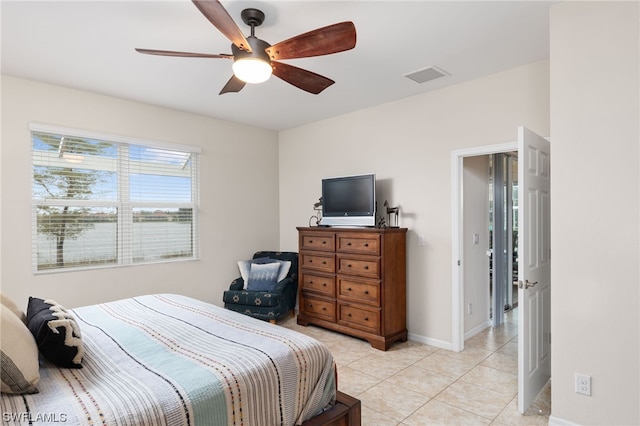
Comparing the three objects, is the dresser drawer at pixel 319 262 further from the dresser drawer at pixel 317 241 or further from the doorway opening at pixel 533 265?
the doorway opening at pixel 533 265

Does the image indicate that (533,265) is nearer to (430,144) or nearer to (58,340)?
(430,144)

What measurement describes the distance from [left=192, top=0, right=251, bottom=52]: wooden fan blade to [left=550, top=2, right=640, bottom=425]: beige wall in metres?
1.95

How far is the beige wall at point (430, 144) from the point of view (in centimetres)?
324

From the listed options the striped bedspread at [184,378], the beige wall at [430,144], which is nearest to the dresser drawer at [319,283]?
the beige wall at [430,144]

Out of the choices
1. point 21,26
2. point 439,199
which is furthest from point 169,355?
point 439,199

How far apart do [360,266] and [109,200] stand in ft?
9.31

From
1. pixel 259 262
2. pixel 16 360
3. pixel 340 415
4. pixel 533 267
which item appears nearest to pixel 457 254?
pixel 533 267

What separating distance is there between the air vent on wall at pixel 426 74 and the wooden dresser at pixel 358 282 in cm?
151

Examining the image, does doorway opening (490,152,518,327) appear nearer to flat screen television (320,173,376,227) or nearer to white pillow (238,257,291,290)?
flat screen television (320,173,376,227)

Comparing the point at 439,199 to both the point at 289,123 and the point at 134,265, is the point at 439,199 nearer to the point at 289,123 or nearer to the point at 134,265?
the point at 289,123

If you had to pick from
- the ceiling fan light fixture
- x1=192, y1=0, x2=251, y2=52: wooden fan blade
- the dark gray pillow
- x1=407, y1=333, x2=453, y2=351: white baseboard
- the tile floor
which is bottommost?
the tile floor

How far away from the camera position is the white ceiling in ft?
7.41

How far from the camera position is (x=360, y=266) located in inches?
152

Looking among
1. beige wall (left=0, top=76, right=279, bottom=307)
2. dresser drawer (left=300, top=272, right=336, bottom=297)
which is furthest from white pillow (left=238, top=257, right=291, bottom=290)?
dresser drawer (left=300, top=272, right=336, bottom=297)
